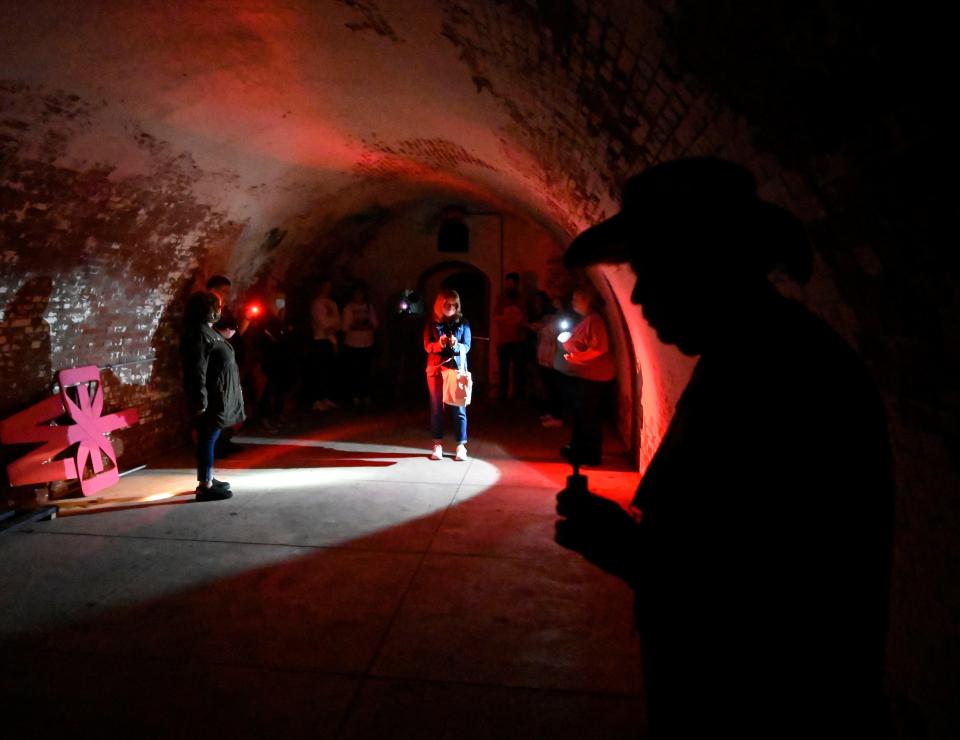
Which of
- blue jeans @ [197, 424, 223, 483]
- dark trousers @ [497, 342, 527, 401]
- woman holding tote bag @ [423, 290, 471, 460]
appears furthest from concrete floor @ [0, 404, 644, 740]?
dark trousers @ [497, 342, 527, 401]

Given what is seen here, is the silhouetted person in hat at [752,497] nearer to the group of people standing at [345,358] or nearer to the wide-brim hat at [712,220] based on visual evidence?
the wide-brim hat at [712,220]

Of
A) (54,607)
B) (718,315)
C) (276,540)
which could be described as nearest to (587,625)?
(276,540)

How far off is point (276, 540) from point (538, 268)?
25.5 ft

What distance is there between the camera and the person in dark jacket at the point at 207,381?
17.5ft

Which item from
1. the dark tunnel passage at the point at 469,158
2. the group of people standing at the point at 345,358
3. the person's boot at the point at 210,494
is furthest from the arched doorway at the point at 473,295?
the person's boot at the point at 210,494

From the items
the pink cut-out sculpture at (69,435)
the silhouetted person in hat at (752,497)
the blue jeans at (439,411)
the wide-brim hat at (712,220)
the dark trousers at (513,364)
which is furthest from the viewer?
the dark trousers at (513,364)

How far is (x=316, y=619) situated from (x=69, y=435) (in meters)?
3.57

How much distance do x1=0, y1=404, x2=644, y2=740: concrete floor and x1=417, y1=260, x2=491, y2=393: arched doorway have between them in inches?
236

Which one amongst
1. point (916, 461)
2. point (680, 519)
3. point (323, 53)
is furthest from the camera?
point (323, 53)

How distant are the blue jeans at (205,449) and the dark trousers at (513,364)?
5.67m

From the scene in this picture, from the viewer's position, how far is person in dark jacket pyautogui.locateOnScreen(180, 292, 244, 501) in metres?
5.34

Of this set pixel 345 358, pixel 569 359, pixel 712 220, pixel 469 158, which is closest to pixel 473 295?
pixel 345 358

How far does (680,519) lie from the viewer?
121 cm

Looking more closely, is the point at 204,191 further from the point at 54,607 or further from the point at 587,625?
the point at 587,625
